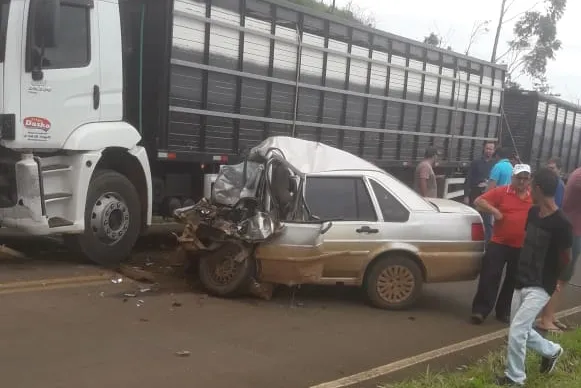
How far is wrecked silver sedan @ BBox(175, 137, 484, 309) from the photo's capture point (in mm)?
7082

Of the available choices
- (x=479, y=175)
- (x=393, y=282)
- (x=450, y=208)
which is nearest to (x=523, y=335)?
(x=393, y=282)

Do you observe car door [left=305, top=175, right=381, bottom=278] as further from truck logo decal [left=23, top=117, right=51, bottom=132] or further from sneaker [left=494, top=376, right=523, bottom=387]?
truck logo decal [left=23, top=117, right=51, bottom=132]

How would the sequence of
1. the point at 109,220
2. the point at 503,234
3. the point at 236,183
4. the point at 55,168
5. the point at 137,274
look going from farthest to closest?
the point at 109,220 < the point at 137,274 < the point at 55,168 < the point at 236,183 < the point at 503,234

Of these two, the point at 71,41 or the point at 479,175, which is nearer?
the point at 71,41

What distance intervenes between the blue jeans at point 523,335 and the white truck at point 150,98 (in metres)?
4.72

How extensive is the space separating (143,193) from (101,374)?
4.12 metres

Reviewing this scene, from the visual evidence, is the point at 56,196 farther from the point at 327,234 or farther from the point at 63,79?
the point at 327,234

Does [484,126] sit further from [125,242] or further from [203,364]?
[203,364]

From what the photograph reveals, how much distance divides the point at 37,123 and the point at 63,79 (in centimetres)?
56

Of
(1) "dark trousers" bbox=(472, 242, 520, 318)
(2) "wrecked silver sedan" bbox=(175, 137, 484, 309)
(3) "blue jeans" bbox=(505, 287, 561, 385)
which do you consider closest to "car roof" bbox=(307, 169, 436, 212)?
(2) "wrecked silver sedan" bbox=(175, 137, 484, 309)

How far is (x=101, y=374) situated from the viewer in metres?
4.89

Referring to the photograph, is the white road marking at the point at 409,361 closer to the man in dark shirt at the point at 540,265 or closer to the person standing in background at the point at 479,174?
the man in dark shirt at the point at 540,265

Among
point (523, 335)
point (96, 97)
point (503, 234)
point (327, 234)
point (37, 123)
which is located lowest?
point (523, 335)

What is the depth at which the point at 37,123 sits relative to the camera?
7500mm
